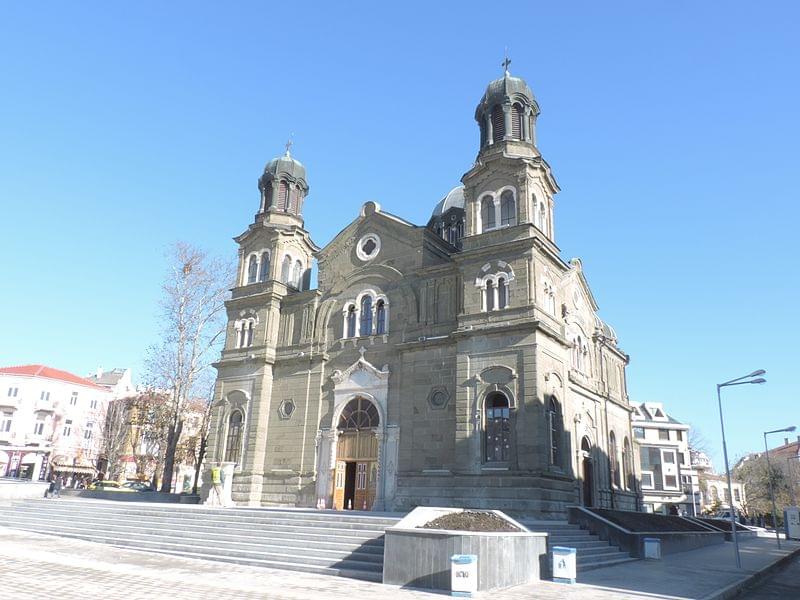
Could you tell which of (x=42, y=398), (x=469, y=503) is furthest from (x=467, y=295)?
(x=42, y=398)

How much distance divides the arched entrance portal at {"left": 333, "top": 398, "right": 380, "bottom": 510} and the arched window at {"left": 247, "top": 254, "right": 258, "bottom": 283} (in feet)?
33.4

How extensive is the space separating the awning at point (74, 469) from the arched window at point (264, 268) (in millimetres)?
34076

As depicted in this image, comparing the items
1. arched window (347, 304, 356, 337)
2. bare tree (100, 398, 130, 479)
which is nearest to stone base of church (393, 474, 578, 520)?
arched window (347, 304, 356, 337)

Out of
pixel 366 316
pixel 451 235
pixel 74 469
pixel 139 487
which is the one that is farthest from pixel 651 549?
pixel 74 469

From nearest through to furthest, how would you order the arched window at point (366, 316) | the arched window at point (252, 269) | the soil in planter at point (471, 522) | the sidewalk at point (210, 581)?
1. the sidewalk at point (210, 581)
2. the soil in planter at point (471, 522)
3. the arched window at point (366, 316)
4. the arched window at point (252, 269)

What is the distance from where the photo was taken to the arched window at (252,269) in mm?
35125

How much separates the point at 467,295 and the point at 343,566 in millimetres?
13557

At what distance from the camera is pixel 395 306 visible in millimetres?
29594

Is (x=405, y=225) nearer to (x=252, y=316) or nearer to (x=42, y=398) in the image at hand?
(x=252, y=316)

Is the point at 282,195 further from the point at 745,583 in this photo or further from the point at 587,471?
the point at 745,583

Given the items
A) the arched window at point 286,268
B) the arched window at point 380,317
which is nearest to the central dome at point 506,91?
the arched window at point 380,317

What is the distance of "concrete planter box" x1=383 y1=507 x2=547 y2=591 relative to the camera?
13812mm

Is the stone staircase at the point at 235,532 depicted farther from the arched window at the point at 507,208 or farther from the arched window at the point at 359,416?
the arched window at the point at 507,208

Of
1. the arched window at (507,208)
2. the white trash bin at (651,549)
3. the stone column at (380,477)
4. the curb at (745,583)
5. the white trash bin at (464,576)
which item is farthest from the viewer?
the arched window at (507,208)
